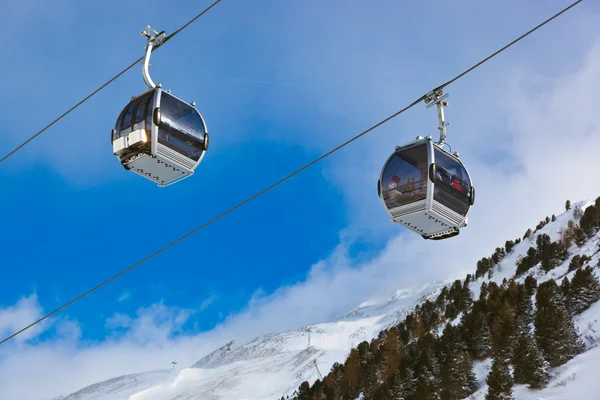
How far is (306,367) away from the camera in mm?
99250

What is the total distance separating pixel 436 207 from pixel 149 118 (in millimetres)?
4329

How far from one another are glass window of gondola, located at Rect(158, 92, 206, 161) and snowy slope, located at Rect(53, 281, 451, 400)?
73965 millimetres

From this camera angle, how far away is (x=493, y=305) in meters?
50.2

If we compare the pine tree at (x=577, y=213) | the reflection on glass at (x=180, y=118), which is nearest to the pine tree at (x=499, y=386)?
the reflection on glass at (x=180, y=118)

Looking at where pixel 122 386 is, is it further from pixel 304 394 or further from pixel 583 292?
pixel 583 292

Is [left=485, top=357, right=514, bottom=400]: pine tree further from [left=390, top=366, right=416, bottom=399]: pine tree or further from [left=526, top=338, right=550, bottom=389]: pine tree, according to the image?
[left=390, top=366, right=416, bottom=399]: pine tree

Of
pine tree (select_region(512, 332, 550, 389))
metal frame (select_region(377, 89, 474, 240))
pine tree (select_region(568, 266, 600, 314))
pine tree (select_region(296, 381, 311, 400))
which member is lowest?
metal frame (select_region(377, 89, 474, 240))

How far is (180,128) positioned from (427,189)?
3751 millimetres

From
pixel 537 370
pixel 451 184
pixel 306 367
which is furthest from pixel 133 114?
pixel 306 367

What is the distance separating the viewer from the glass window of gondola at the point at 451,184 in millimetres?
10766

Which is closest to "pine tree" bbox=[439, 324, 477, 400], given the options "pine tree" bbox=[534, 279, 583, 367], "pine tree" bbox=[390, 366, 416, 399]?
"pine tree" bbox=[390, 366, 416, 399]

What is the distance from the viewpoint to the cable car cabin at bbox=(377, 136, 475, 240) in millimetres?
10695

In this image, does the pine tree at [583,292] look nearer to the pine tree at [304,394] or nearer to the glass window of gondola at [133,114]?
the pine tree at [304,394]

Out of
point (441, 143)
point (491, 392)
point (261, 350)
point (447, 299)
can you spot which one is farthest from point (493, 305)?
point (261, 350)
